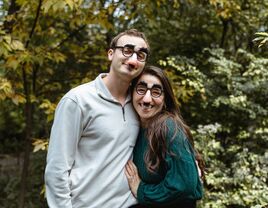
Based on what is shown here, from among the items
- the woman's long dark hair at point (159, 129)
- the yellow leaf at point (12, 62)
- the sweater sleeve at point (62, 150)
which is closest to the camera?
the sweater sleeve at point (62, 150)

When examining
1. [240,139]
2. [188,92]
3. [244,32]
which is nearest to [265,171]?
[240,139]

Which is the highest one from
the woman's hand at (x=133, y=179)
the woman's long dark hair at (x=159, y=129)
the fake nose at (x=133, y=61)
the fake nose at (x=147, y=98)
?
the fake nose at (x=133, y=61)

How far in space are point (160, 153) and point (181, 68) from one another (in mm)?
2521

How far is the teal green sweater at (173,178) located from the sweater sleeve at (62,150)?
0.40 meters

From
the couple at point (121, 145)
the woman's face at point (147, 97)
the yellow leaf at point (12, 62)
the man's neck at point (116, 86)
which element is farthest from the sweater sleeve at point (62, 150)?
the yellow leaf at point (12, 62)

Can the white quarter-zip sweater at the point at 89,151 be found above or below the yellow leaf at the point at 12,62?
below

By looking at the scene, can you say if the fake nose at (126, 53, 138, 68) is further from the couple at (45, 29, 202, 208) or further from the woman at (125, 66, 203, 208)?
the woman at (125, 66, 203, 208)

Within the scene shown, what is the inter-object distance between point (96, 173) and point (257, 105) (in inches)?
118

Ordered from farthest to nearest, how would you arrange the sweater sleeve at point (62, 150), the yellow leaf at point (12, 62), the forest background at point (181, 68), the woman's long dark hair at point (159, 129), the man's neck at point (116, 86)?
1. the forest background at point (181, 68)
2. the yellow leaf at point (12, 62)
3. the man's neck at point (116, 86)
4. the woman's long dark hair at point (159, 129)
5. the sweater sleeve at point (62, 150)

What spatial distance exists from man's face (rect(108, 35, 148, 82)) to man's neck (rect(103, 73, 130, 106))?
1.6 inches

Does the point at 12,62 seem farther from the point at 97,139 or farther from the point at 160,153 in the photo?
the point at 160,153

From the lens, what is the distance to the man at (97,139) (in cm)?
207

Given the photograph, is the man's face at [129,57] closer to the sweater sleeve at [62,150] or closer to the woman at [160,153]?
the woman at [160,153]

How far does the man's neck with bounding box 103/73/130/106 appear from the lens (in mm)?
2283
